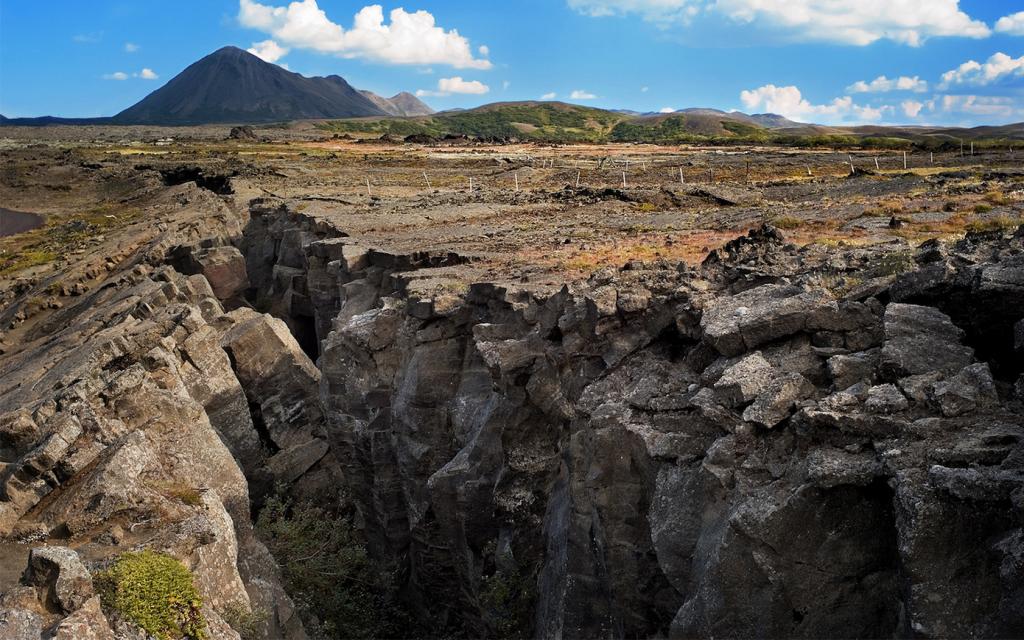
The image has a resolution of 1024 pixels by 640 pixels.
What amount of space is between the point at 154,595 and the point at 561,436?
7283mm

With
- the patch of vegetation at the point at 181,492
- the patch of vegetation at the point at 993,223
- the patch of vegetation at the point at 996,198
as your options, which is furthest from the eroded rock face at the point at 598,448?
the patch of vegetation at the point at 996,198

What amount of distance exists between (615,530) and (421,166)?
7419cm

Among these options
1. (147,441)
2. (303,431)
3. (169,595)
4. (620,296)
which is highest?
(620,296)

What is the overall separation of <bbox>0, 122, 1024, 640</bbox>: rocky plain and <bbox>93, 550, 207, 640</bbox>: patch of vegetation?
0.07 meters

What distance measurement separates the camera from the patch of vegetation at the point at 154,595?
10.5m

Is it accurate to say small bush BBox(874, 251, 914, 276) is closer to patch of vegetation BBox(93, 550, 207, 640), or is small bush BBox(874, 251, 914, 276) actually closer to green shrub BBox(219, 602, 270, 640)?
green shrub BBox(219, 602, 270, 640)

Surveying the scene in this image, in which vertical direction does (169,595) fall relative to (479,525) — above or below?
above

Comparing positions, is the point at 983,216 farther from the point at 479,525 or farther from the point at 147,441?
the point at 147,441


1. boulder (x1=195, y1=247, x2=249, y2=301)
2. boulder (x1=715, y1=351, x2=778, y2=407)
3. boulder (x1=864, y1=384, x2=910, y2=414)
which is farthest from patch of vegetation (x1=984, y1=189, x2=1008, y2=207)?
boulder (x1=195, y1=247, x2=249, y2=301)

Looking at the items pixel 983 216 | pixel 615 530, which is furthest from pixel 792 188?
pixel 615 530

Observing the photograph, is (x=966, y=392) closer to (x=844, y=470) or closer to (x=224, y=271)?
(x=844, y=470)

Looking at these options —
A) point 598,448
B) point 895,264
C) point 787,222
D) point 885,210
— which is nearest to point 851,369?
point 598,448

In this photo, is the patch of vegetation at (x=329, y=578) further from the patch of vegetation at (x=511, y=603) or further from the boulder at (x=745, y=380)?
the boulder at (x=745, y=380)

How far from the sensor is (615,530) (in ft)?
37.4
